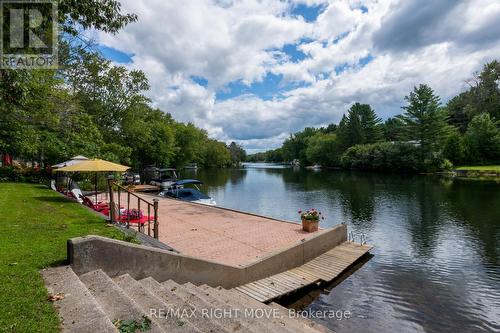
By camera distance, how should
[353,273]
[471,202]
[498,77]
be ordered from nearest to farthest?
[353,273] → [471,202] → [498,77]

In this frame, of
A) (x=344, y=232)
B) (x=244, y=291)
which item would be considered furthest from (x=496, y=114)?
(x=244, y=291)

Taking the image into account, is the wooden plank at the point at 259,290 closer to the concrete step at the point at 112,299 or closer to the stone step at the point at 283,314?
the stone step at the point at 283,314

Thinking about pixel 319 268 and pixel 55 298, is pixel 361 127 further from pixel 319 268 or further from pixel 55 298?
pixel 55 298

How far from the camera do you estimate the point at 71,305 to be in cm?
371

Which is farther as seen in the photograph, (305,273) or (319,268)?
(319,268)

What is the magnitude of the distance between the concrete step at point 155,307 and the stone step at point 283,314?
2444 millimetres

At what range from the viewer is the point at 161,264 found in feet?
19.7

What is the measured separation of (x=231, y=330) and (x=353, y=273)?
804cm

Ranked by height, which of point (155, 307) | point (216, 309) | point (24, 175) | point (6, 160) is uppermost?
point (6, 160)

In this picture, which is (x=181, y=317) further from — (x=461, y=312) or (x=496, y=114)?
(x=496, y=114)

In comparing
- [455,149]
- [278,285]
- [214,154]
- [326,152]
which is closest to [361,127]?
[326,152]

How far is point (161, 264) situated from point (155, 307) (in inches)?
70.6

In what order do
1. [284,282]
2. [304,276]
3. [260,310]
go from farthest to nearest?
[304,276] < [284,282] < [260,310]

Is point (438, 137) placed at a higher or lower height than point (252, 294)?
higher
